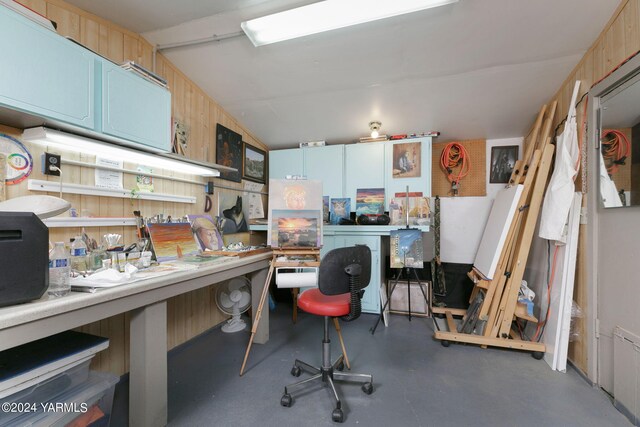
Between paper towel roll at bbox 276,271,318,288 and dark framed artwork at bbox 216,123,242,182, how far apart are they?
149 cm

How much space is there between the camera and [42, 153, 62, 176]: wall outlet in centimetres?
147

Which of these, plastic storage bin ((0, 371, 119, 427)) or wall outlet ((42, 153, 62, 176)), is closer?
plastic storage bin ((0, 371, 119, 427))

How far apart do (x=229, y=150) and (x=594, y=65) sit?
3.35 metres

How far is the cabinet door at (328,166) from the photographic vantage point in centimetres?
347

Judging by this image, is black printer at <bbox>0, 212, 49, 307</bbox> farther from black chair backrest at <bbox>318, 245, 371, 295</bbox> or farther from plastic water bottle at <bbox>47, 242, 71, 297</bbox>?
black chair backrest at <bbox>318, 245, 371, 295</bbox>

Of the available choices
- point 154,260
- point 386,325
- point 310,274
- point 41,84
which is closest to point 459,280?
point 386,325

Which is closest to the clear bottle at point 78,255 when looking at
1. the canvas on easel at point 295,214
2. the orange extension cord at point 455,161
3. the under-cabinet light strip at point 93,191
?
the under-cabinet light strip at point 93,191

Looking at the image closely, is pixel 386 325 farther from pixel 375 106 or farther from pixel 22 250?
pixel 22 250

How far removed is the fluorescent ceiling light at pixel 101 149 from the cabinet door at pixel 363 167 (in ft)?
6.17

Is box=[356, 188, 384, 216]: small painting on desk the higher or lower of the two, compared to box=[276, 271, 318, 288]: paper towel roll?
higher

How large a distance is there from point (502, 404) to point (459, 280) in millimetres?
1834

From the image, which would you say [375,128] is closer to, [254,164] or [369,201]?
[369,201]

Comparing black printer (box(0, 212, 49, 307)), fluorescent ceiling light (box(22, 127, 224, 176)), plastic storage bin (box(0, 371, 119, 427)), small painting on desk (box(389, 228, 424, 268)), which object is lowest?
plastic storage bin (box(0, 371, 119, 427))

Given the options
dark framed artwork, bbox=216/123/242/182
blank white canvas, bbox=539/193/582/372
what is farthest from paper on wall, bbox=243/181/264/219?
blank white canvas, bbox=539/193/582/372
